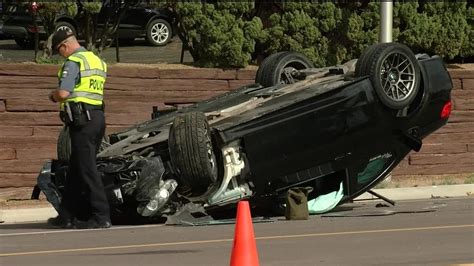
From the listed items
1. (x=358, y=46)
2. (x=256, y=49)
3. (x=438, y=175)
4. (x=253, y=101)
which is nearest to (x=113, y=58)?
(x=256, y=49)

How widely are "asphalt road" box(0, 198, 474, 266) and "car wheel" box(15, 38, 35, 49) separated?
11.4 m

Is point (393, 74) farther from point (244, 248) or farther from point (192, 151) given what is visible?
point (244, 248)

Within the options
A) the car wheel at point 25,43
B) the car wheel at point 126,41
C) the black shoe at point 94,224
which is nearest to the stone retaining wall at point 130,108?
the black shoe at point 94,224

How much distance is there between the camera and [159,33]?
72.1ft

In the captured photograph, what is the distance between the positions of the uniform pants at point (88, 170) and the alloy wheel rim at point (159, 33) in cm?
1296

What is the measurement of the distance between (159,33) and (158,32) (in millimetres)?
35

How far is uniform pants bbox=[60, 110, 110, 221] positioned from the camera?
8.88 m

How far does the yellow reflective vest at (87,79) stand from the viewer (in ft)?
29.1

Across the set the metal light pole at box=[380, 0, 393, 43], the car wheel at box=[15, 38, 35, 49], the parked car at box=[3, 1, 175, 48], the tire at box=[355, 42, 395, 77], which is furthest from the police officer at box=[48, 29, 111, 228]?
the car wheel at box=[15, 38, 35, 49]

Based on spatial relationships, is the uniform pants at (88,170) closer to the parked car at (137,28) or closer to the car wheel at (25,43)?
the parked car at (137,28)

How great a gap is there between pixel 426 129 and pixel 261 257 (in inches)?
143

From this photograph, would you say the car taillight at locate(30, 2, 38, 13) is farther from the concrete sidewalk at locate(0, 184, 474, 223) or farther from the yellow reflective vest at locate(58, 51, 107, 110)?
the yellow reflective vest at locate(58, 51, 107, 110)

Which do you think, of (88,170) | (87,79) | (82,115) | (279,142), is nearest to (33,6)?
(87,79)

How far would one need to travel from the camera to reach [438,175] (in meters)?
14.9
